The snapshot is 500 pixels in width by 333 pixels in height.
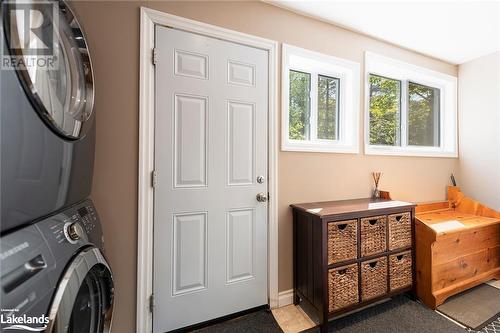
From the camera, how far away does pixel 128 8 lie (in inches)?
53.7

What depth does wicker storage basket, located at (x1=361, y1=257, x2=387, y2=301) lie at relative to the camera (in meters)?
1.63

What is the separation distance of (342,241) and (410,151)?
5.22 ft

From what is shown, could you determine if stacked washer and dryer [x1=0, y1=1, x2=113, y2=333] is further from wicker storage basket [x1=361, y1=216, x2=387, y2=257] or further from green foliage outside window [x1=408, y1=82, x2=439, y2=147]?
green foliage outside window [x1=408, y1=82, x2=439, y2=147]

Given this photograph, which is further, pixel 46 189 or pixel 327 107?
pixel 327 107

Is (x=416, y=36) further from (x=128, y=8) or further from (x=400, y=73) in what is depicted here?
(x=128, y=8)

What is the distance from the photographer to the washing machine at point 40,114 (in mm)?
517

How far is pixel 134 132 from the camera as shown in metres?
1.39

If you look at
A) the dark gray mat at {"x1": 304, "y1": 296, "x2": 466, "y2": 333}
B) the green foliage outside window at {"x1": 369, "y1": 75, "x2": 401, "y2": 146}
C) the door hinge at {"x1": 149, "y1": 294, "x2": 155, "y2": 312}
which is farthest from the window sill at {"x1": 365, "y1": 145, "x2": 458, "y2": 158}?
the door hinge at {"x1": 149, "y1": 294, "x2": 155, "y2": 312}

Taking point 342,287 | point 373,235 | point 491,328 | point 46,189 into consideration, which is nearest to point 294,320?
point 342,287

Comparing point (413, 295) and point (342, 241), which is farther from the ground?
point (342, 241)

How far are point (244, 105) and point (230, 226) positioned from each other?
0.92 metres

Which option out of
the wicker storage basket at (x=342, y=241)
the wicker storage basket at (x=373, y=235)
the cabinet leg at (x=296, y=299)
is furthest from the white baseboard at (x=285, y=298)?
the wicker storage basket at (x=373, y=235)

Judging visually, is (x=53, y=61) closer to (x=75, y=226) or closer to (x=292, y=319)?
(x=75, y=226)

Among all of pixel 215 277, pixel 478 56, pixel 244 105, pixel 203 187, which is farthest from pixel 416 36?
pixel 215 277
